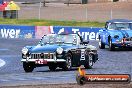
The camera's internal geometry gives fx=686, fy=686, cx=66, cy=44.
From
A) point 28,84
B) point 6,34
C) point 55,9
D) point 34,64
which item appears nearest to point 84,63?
point 34,64

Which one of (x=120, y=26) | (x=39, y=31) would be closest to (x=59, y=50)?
(x=120, y=26)

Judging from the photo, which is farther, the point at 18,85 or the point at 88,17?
the point at 88,17

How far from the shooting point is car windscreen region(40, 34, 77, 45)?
830 inches

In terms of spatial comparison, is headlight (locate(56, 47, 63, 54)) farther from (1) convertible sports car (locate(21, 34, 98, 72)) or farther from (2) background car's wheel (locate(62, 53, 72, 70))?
(2) background car's wheel (locate(62, 53, 72, 70))

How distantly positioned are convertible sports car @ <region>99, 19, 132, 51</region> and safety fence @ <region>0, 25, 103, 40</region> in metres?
10.3

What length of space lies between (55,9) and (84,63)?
51249 millimetres

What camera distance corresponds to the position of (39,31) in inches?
1741

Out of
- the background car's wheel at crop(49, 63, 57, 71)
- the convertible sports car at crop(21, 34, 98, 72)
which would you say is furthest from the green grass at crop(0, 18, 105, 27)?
the background car's wheel at crop(49, 63, 57, 71)

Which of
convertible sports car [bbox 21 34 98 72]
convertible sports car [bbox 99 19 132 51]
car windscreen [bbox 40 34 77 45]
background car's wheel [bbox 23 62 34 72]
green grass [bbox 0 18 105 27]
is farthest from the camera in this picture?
green grass [bbox 0 18 105 27]

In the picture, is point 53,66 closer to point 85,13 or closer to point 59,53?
point 59,53

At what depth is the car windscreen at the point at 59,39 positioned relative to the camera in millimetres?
21094

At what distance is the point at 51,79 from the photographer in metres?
17.2

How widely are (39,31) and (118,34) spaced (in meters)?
13.5

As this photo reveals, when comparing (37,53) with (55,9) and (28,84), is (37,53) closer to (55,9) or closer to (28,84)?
(28,84)
